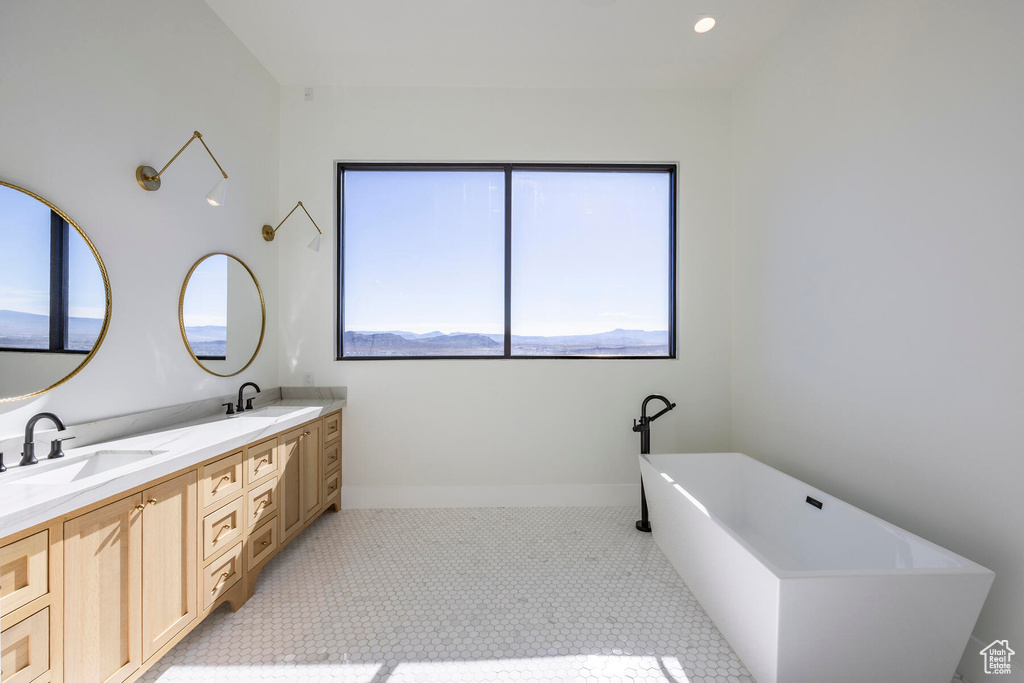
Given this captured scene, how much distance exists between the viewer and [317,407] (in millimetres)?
2760

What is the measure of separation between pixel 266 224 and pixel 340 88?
45.3 inches

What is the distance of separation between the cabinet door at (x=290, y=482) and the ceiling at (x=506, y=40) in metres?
2.41

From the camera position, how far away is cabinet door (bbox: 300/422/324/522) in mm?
2592

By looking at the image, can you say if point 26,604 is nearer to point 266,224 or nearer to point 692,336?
point 266,224

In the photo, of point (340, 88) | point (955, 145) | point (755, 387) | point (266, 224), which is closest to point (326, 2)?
point (340, 88)

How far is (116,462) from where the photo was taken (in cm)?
168

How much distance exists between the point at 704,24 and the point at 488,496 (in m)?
3.35

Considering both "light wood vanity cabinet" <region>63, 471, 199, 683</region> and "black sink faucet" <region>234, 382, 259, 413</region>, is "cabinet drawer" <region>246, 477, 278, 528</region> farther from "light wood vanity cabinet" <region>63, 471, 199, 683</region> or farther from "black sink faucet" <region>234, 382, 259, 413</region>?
"black sink faucet" <region>234, 382, 259, 413</region>

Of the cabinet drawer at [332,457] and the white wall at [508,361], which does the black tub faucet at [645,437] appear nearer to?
the white wall at [508,361]

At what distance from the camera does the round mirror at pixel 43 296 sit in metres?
1.49

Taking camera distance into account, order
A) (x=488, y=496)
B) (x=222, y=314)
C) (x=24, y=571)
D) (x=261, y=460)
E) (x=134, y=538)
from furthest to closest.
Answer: (x=488, y=496), (x=222, y=314), (x=261, y=460), (x=134, y=538), (x=24, y=571)

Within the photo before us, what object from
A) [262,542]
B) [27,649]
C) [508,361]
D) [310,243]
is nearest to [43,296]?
[27,649]

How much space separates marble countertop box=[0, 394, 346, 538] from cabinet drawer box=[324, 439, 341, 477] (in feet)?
1.46

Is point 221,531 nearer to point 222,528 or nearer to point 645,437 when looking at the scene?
point 222,528
